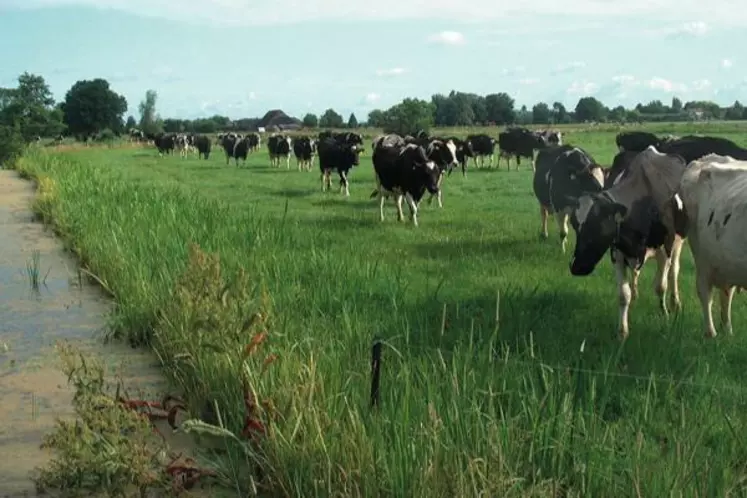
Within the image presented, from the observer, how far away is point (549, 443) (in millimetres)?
4168

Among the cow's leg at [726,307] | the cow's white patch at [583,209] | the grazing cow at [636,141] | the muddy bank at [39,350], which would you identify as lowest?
the muddy bank at [39,350]

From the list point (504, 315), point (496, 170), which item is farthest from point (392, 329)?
point (496, 170)

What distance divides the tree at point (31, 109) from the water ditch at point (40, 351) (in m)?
58.6

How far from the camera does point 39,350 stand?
26.7ft

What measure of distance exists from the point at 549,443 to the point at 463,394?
511 millimetres

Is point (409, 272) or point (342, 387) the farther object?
point (409, 272)

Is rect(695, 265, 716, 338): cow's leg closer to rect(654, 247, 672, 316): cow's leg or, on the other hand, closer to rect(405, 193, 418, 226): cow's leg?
rect(654, 247, 672, 316): cow's leg

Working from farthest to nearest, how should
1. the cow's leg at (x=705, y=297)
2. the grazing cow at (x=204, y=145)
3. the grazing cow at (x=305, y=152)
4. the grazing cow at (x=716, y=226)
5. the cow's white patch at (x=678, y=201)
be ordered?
the grazing cow at (x=204, y=145) → the grazing cow at (x=305, y=152) → the cow's white patch at (x=678, y=201) → the cow's leg at (x=705, y=297) → the grazing cow at (x=716, y=226)

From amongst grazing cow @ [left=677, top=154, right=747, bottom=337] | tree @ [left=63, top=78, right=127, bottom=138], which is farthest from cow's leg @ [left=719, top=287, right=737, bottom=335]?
tree @ [left=63, top=78, right=127, bottom=138]

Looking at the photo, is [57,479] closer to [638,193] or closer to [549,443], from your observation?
[549,443]

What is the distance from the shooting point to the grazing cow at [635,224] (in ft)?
28.9

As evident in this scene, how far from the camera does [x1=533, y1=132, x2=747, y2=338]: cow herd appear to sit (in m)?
7.69

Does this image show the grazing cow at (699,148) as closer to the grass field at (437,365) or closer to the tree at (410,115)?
the grass field at (437,365)

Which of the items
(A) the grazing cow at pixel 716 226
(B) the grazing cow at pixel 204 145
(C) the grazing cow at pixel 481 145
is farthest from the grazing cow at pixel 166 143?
(A) the grazing cow at pixel 716 226
